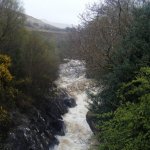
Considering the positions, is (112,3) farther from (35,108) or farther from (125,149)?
(125,149)

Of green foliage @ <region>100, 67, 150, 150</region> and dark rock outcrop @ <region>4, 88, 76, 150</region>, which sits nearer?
green foliage @ <region>100, 67, 150, 150</region>

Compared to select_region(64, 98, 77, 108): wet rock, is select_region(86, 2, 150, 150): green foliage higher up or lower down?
higher up

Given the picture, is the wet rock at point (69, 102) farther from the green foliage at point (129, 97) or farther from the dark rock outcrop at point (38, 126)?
the green foliage at point (129, 97)

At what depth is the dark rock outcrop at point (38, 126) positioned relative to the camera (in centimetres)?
2139

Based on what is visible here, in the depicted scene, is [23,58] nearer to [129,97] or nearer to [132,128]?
[129,97]

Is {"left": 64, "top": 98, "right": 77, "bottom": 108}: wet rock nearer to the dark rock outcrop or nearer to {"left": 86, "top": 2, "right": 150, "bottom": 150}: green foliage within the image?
the dark rock outcrop

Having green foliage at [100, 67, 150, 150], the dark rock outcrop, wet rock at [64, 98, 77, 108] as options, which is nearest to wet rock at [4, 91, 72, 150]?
the dark rock outcrop

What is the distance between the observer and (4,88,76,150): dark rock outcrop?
21391mm

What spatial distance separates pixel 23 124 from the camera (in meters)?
23.0

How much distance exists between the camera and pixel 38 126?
2486 cm

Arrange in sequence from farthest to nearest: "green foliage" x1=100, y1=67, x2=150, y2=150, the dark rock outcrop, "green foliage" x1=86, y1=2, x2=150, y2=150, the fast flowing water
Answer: the fast flowing water
the dark rock outcrop
"green foliage" x1=86, y1=2, x2=150, y2=150
"green foliage" x1=100, y1=67, x2=150, y2=150

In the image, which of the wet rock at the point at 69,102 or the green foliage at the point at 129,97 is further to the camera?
the wet rock at the point at 69,102

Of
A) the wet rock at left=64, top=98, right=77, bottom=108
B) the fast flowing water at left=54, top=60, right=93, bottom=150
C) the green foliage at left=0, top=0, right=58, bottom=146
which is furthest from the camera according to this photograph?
the wet rock at left=64, top=98, right=77, bottom=108

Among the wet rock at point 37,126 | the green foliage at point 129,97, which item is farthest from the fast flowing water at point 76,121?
the green foliage at point 129,97
